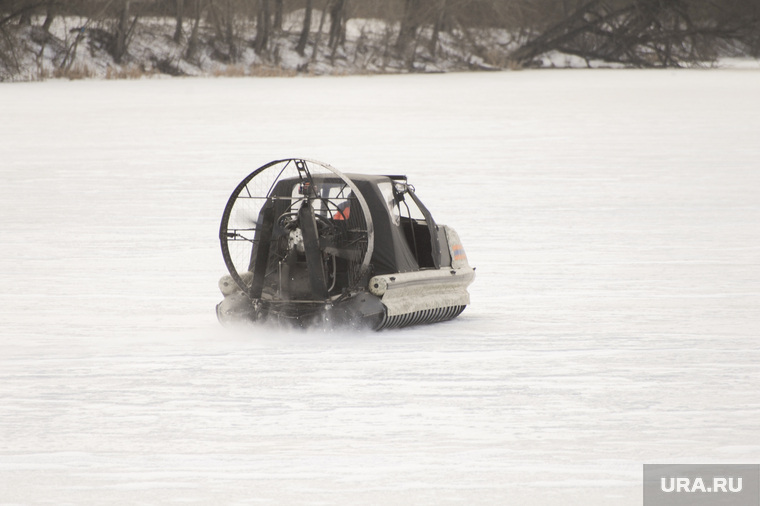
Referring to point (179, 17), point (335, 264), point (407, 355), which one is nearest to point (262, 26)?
point (179, 17)

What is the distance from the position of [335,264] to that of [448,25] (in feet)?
161

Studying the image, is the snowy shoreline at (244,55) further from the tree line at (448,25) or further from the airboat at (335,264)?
the airboat at (335,264)

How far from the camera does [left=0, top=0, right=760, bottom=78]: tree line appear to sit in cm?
4906

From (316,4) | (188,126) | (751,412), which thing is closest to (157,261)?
(751,412)

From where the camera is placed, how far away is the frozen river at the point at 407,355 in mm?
4828

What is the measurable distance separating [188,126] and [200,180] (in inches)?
360

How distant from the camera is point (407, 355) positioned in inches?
270

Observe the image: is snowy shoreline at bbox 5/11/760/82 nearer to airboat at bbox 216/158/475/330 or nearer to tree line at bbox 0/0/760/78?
tree line at bbox 0/0/760/78

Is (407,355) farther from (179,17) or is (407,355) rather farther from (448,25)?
(448,25)

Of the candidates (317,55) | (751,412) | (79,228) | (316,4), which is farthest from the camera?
(316,4)

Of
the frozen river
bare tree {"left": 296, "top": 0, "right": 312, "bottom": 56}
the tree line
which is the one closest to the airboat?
the frozen river

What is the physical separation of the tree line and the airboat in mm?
40554

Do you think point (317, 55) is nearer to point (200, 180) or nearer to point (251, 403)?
point (200, 180)

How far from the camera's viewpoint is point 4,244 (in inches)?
451
